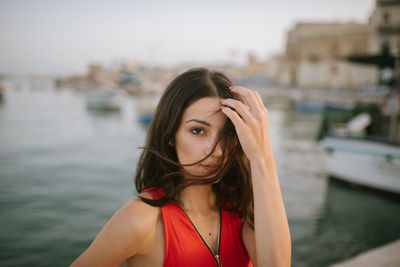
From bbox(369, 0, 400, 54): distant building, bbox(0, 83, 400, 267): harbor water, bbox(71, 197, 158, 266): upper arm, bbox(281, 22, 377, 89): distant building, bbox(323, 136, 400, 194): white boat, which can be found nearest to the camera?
bbox(71, 197, 158, 266): upper arm

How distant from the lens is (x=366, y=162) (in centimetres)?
857

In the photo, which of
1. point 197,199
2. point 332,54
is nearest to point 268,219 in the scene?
point 197,199

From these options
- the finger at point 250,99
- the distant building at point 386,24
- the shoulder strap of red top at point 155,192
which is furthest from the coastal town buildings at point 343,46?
the shoulder strap of red top at point 155,192

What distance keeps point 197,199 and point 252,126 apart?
59 centimetres

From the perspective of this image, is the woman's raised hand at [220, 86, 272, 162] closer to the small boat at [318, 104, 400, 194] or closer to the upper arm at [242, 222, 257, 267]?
the upper arm at [242, 222, 257, 267]

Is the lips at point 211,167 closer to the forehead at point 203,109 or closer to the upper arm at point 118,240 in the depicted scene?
the forehead at point 203,109

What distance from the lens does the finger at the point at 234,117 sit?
1.30 meters

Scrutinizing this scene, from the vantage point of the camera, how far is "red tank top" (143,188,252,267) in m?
1.36

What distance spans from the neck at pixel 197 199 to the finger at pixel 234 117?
507 millimetres

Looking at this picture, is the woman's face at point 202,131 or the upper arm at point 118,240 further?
the woman's face at point 202,131

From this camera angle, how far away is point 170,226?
139cm

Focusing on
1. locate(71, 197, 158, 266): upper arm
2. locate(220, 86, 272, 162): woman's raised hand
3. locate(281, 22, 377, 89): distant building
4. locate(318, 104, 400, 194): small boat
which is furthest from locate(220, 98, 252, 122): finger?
locate(281, 22, 377, 89): distant building

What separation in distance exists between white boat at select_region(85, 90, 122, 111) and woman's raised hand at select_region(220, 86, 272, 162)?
1452 inches

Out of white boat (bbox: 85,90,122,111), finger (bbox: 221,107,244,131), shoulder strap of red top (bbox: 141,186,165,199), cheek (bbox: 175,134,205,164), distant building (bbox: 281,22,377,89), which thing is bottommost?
white boat (bbox: 85,90,122,111)
